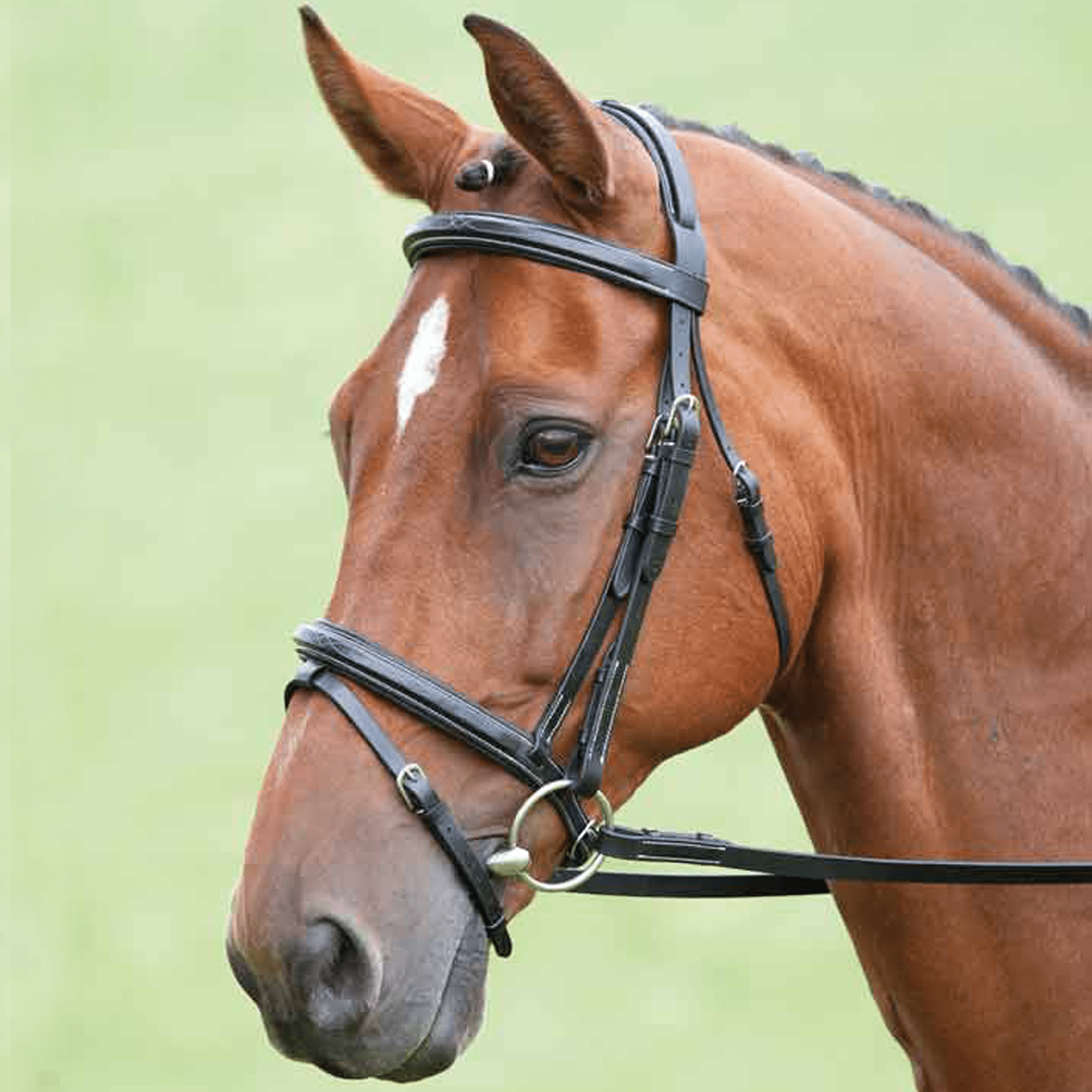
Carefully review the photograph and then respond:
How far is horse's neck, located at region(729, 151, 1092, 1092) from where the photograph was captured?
2195 mm

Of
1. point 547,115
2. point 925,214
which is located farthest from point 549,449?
point 925,214

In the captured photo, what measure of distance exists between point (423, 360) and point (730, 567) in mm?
476

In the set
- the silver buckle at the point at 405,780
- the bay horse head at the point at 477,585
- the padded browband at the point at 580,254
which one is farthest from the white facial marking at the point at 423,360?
the silver buckle at the point at 405,780

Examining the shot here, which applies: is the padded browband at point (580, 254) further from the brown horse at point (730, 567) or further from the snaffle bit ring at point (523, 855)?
the snaffle bit ring at point (523, 855)

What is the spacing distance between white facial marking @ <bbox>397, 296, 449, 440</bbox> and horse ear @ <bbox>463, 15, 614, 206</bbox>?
0.23 metres

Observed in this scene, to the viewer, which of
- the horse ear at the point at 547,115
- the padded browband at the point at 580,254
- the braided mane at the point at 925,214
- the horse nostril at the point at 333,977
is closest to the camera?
the horse nostril at the point at 333,977

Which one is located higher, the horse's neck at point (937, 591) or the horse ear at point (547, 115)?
the horse ear at point (547, 115)

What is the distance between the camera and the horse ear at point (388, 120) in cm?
221

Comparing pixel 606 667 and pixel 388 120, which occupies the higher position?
pixel 388 120

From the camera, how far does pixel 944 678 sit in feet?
7.29

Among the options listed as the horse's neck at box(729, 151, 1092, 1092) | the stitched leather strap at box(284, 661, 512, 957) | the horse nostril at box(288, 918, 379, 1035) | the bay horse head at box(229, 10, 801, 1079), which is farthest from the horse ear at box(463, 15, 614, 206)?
the horse nostril at box(288, 918, 379, 1035)

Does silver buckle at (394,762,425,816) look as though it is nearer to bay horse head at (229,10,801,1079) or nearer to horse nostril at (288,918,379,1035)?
bay horse head at (229,10,801,1079)

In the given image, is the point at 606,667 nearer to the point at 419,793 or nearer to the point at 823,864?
the point at 419,793

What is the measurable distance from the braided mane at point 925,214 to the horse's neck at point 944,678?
0.18 m
